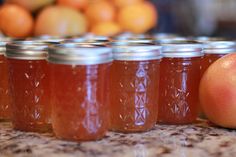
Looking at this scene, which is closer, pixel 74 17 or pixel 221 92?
pixel 221 92

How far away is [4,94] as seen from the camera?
3.15ft

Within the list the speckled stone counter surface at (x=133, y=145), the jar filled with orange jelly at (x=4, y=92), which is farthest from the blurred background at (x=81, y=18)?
the speckled stone counter surface at (x=133, y=145)

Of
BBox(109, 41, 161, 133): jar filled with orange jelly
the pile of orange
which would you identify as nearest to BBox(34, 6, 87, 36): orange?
the pile of orange

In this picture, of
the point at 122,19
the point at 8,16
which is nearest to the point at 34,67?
the point at 8,16

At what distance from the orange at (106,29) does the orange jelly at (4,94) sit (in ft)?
2.11

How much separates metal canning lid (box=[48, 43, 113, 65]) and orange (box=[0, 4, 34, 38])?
695mm

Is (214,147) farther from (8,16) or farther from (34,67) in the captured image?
(8,16)

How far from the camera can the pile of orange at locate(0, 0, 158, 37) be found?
1.47 metres

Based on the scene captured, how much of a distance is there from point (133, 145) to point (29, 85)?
0.22 metres

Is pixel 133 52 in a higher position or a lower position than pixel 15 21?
lower

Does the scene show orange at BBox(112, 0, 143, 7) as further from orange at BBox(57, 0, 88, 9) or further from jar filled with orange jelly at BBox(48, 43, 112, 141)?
jar filled with orange jelly at BBox(48, 43, 112, 141)

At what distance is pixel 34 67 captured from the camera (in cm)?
86

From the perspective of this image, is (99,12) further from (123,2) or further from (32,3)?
(32,3)

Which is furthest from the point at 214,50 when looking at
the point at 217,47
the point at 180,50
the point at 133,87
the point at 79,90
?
the point at 79,90
